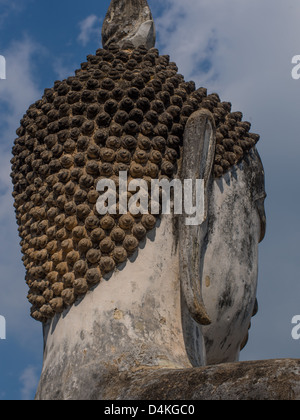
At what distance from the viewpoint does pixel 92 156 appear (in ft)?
24.2

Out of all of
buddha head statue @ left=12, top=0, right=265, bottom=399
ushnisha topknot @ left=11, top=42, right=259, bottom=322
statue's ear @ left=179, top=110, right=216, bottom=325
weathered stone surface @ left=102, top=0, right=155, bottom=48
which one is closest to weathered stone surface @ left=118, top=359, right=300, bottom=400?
buddha head statue @ left=12, top=0, right=265, bottom=399

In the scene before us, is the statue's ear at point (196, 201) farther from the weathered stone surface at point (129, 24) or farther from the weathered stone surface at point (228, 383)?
the weathered stone surface at point (129, 24)

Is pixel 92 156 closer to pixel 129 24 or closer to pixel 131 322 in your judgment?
pixel 131 322

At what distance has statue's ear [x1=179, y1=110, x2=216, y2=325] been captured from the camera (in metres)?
7.00

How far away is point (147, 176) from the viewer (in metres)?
7.33

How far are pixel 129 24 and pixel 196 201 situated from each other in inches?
100

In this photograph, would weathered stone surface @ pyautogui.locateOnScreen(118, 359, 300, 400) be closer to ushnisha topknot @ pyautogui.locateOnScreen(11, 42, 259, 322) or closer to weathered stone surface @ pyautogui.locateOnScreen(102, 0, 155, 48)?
ushnisha topknot @ pyautogui.locateOnScreen(11, 42, 259, 322)

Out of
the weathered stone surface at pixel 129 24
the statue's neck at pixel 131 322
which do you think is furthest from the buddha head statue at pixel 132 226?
the weathered stone surface at pixel 129 24

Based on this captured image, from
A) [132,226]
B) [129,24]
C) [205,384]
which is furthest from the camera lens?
[129,24]

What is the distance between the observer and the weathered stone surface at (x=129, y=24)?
878 cm

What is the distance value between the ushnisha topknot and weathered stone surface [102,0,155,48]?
605mm

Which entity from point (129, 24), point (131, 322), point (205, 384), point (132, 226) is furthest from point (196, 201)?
point (129, 24)

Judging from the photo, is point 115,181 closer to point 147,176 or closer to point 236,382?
point 147,176

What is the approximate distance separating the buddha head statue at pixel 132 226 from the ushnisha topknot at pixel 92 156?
1 centimetres
